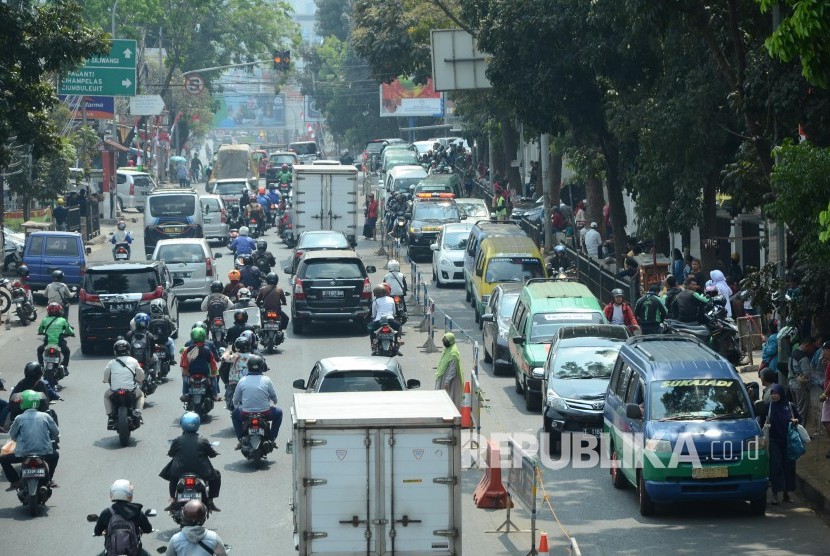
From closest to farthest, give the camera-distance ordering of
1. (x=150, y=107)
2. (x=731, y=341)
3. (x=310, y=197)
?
(x=731, y=341), (x=310, y=197), (x=150, y=107)

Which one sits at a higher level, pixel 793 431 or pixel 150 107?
pixel 150 107

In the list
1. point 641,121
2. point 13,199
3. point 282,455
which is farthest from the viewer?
point 13,199

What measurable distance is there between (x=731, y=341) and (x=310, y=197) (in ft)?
71.3

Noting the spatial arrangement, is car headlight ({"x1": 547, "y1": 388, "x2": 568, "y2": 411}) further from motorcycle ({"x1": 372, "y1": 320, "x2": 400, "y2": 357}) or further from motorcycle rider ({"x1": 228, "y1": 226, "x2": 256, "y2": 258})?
motorcycle rider ({"x1": 228, "y1": 226, "x2": 256, "y2": 258})

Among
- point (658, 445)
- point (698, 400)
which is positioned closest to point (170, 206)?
point (698, 400)

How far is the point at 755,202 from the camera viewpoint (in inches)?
907

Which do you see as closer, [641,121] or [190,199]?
[641,121]

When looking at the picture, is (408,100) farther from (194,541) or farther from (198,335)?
(194,541)

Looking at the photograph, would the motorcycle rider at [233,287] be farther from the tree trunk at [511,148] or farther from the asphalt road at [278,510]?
the tree trunk at [511,148]

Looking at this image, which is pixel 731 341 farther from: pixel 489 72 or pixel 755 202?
pixel 489 72

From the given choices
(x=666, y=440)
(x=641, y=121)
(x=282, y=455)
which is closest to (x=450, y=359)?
(x=282, y=455)

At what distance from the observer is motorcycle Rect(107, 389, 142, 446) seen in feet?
69.3

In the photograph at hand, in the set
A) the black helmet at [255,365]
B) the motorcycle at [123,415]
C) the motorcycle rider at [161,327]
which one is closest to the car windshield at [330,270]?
the motorcycle rider at [161,327]

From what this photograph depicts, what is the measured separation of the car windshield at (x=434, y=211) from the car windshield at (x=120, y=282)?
18.0 meters
